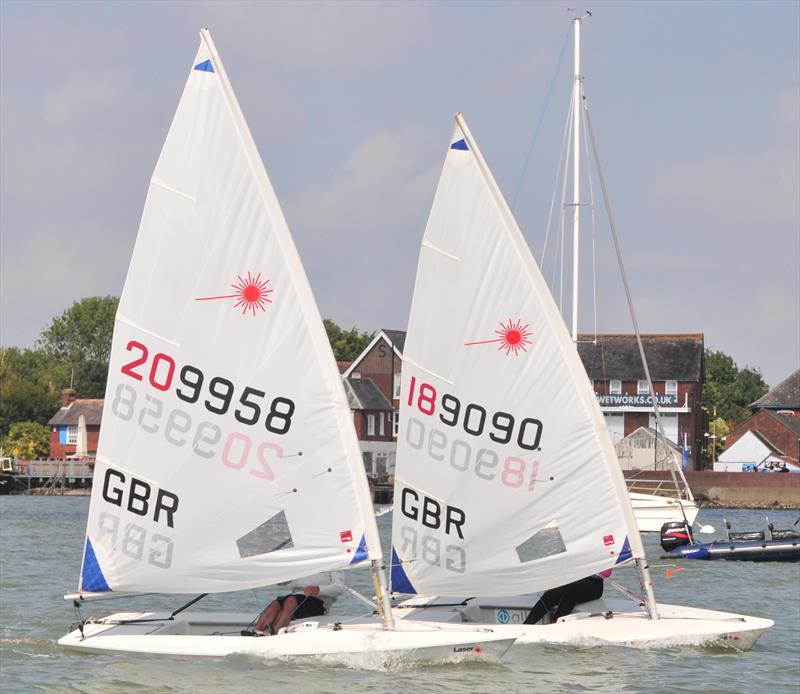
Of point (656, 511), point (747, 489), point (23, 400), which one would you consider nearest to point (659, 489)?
point (656, 511)

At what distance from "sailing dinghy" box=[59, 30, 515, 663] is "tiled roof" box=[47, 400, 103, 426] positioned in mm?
75916

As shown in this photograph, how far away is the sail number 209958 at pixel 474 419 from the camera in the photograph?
17.1 m

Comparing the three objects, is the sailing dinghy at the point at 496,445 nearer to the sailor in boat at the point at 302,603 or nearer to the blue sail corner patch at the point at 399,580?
the blue sail corner patch at the point at 399,580

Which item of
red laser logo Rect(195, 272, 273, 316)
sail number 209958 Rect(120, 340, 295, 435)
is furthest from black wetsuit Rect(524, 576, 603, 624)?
red laser logo Rect(195, 272, 273, 316)

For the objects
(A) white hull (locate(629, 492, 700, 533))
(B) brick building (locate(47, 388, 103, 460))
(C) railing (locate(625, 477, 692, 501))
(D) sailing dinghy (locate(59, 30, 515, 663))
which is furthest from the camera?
(B) brick building (locate(47, 388, 103, 460))

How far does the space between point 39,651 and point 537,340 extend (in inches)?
279

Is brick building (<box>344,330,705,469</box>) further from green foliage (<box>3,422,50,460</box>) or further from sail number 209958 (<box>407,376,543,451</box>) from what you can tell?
sail number 209958 (<box>407,376,543,451</box>)

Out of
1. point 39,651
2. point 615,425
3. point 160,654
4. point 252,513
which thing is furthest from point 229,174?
point 615,425

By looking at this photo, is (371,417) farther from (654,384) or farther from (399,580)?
(399,580)

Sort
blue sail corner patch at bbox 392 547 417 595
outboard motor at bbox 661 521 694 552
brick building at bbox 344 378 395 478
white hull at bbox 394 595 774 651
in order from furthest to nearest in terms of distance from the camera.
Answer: brick building at bbox 344 378 395 478
outboard motor at bbox 661 521 694 552
blue sail corner patch at bbox 392 547 417 595
white hull at bbox 394 595 774 651

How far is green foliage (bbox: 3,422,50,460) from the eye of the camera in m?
92.4

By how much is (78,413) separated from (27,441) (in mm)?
4676

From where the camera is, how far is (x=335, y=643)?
48.5 ft

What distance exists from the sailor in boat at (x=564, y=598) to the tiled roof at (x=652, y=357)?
5980 centimetres
